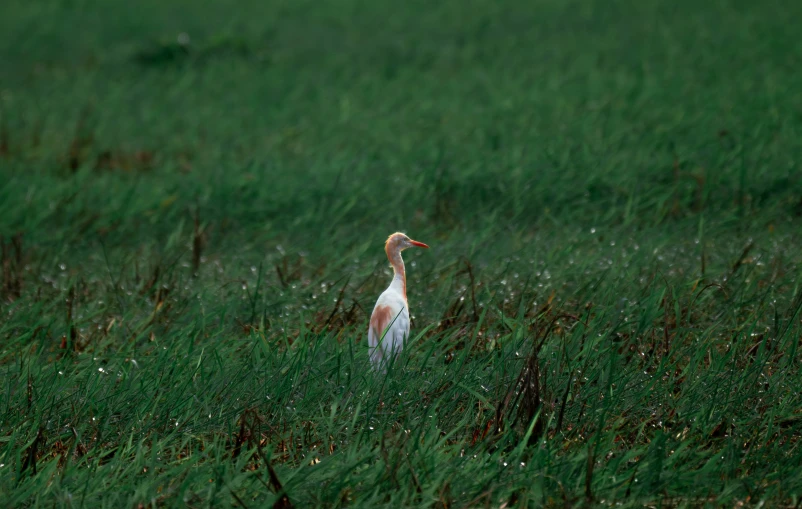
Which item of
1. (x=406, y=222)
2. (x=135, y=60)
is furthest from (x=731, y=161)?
(x=135, y=60)

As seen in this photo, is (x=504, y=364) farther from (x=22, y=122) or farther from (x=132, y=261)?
(x=22, y=122)

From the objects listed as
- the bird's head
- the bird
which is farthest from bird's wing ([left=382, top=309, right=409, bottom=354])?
the bird's head

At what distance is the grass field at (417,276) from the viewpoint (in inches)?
116

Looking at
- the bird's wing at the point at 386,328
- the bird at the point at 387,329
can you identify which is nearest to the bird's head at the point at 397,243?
the bird at the point at 387,329

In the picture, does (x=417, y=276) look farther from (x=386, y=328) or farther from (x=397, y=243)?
(x=386, y=328)

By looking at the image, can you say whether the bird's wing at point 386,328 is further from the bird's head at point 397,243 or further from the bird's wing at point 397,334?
the bird's head at point 397,243

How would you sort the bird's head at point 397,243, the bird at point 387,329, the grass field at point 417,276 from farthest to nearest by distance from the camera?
the bird's head at point 397,243 < the bird at point 387,329 < the grass field at point 417,276

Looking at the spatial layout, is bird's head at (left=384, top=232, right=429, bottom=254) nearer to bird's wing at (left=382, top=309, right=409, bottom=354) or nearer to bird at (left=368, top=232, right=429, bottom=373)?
bird at (left=368, top=232, right=429, bottom=373)

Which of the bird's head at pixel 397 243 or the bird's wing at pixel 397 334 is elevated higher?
the bird's head at pixel 397 243

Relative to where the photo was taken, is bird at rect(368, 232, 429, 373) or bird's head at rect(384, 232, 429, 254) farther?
bird's head at rect(384, 232, 429, 254)

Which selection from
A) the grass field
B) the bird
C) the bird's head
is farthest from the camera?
the bird's head

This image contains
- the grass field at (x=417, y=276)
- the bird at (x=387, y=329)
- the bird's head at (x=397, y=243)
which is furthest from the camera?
the bird's head at (x=397, y=243)

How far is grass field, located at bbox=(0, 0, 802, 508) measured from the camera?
9.66 ft

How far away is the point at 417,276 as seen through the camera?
4719 millimetres
